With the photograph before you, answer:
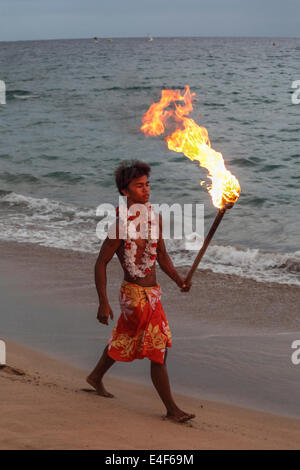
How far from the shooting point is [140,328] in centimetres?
380

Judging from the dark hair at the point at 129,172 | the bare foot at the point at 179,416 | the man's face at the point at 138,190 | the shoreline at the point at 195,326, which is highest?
the dark hair at the point at 129,172

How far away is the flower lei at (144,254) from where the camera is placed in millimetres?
3828

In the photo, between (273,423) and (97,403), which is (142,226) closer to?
(97,403)

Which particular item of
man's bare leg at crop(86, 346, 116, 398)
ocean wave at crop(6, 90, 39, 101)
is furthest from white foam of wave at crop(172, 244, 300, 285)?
ocean wave at crop(6, 90, 39, 101)

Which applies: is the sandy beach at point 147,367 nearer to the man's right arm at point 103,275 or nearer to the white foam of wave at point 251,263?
the white foam of wave at point 251,263

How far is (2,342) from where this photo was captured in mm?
5121

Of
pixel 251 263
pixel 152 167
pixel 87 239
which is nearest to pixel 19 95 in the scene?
pixel 152 167

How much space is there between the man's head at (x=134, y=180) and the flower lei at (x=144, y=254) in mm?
89

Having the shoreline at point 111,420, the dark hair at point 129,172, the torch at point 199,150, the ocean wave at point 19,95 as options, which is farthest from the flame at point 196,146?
the ocean wave at point 19,95

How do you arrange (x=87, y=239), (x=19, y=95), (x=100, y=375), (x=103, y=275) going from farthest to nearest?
(x=19, y=95), (x=87, y=239), (x=100, y=375), (x=103, y=275)

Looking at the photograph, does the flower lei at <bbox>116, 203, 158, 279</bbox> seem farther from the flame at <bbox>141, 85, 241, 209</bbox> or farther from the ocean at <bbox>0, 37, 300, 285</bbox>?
the ocean at <bbox>0, 37, 300, 285</bbox>

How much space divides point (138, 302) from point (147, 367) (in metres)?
1.29

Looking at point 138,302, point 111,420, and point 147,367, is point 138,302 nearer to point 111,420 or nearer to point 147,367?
point 111,420

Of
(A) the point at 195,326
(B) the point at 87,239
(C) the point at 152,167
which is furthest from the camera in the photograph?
(C) the point at 152,167
